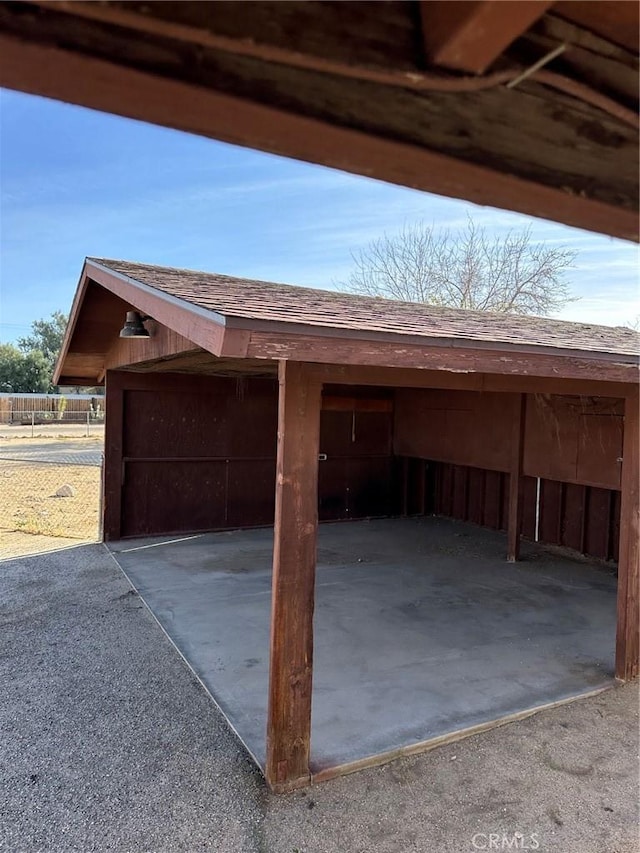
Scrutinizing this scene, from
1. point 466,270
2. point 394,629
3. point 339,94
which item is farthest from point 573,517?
point 466,270

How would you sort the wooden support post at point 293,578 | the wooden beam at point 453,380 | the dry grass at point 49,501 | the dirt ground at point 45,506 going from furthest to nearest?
the dry grass at point 49,501 < the dirt ground at point 45,506 < the wooden beam at point 453,380 < the wooden support post at point 293,578

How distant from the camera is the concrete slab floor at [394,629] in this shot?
338cm

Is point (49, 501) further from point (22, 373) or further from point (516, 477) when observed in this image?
point (22, 373)

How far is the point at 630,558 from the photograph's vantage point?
3893 millimetres

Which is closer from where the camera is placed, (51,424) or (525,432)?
(525,432)

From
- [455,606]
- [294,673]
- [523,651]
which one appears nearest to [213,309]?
[294,673]

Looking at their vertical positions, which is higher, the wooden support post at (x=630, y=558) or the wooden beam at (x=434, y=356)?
the wooden beam at (x=434, y=356)

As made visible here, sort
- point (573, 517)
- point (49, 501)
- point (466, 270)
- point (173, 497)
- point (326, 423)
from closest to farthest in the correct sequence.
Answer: point (573, 517), point (173, 497), point (326, 423), point (49, 501), point (466, 270)

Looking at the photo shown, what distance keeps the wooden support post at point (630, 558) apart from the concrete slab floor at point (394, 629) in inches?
8.4

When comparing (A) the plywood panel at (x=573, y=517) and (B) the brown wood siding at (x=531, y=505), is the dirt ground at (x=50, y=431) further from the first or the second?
(A) the plywood panel at (x=573, y=517)

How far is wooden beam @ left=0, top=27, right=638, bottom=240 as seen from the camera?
0.65 metres

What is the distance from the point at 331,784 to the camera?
277cm

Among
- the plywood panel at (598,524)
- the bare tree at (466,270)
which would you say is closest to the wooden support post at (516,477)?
the plywood panel at (598,524)

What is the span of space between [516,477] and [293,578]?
5.12m
